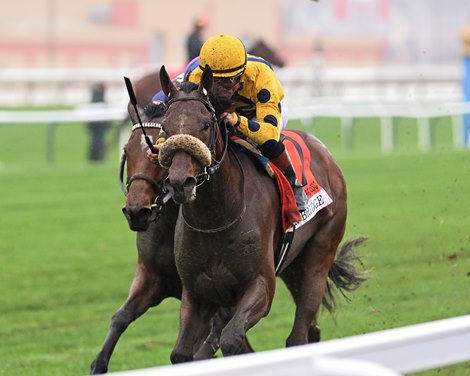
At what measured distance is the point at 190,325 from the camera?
4.91m

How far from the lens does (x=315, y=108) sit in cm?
1686

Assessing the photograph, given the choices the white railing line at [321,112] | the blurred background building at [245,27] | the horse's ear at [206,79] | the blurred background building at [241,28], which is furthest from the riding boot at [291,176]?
the blurred background building at [245,27]

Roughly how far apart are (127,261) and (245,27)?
35.1 metres

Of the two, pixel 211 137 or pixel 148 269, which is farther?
pixel 148 269

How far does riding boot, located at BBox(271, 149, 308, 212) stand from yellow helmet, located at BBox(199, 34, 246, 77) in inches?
19.8

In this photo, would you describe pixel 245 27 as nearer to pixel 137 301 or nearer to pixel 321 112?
pixel 321 112

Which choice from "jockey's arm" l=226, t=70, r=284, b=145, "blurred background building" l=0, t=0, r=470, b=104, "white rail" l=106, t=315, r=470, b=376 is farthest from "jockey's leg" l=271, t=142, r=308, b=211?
"blurred background building" l=0, t=0, r=470, b=104

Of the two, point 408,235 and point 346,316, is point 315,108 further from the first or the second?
point 346,316

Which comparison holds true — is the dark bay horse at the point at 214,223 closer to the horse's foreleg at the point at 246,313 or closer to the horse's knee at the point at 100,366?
the horse's foreleg at the point at 246,313

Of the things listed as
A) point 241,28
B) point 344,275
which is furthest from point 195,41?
point 241,28

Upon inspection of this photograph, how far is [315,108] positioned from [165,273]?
459 inches

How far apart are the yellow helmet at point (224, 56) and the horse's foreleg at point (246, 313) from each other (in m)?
0.84

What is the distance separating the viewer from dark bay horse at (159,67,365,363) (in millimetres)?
4352

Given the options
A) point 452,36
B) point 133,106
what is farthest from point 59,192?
point 452,36
